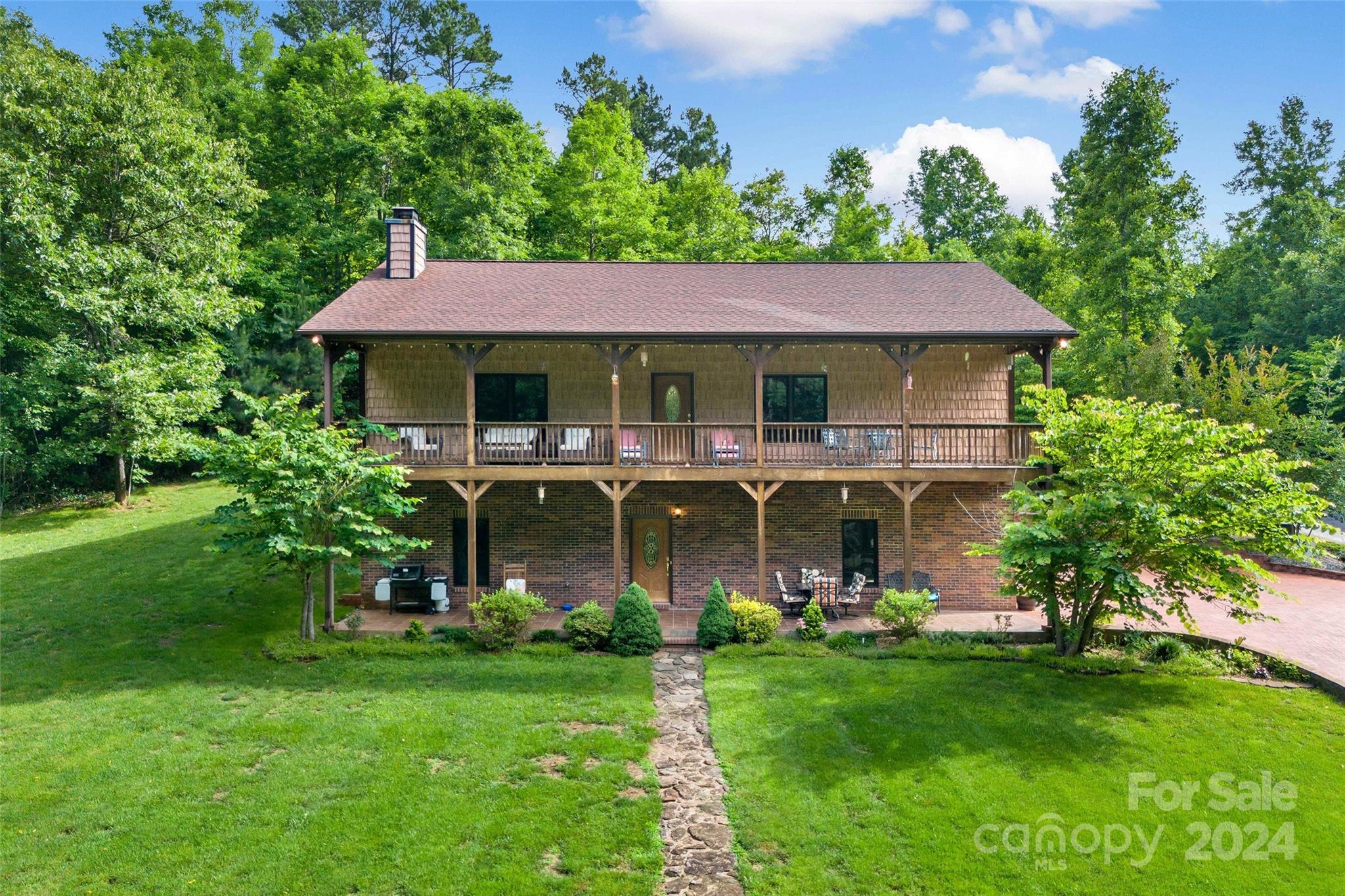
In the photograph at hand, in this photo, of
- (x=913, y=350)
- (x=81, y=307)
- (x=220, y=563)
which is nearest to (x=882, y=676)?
(x=913, y=350)

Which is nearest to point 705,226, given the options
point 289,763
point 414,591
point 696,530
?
point 696,530

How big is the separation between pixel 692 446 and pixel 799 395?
11.4 ft

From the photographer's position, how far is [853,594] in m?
14.2

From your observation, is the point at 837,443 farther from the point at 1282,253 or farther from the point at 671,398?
the point at 1282,253

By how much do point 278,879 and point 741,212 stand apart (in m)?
34.4

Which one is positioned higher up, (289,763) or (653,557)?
(653,557)

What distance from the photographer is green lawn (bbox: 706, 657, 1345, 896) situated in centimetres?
663

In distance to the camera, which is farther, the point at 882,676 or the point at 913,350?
the point at 913,350

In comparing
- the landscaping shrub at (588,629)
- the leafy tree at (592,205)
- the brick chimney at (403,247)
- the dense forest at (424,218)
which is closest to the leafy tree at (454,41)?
the dense forest at (424,218)

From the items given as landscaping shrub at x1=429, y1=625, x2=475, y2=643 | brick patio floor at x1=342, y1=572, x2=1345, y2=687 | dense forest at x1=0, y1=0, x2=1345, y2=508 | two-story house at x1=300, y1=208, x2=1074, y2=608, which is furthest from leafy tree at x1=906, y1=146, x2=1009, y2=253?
landscaping shrub at x1=429, y1=625, x2=475, y2=643

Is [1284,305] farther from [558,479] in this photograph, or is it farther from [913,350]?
[558,479]

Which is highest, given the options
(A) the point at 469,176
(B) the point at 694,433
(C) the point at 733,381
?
(A) the point at 469,176

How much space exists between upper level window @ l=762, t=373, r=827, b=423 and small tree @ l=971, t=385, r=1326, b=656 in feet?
18.3

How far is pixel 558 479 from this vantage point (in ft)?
46.2
